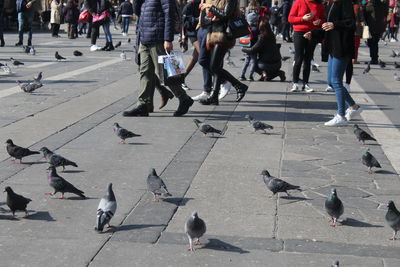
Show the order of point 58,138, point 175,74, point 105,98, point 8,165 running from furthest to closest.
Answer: point 105,98 < point 175,74 < point 58,138 < point 8,165

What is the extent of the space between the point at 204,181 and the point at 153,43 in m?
3.63

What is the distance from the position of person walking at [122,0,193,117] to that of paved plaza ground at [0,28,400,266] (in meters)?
0.24

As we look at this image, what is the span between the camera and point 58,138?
8.91 m

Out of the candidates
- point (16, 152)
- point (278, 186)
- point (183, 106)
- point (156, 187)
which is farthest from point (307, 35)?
point (156, 187)

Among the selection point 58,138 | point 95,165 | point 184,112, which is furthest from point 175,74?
point 95,165

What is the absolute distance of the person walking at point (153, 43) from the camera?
9.97 metres

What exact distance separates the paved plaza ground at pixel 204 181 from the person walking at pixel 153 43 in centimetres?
24

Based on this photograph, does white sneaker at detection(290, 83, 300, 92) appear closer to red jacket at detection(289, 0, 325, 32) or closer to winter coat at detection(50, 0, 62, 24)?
red jacket at detection(289, 0, 325, 32)

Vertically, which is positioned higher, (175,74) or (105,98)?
(175,74)

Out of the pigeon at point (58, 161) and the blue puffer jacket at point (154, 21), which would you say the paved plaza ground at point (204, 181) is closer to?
the pigeon at point (58, 161)

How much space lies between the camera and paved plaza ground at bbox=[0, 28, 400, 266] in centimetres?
507

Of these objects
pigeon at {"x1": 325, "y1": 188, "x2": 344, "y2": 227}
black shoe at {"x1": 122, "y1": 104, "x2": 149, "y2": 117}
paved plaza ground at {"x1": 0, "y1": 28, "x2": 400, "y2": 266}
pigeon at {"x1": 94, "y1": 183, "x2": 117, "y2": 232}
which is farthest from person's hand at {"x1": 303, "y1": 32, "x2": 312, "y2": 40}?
pigeon at {"x1": 94, "y1": 183, "x2": 117, "y2": 232}

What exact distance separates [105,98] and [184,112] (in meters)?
2.24

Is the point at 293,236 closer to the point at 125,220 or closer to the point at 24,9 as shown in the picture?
the point at 125,220
